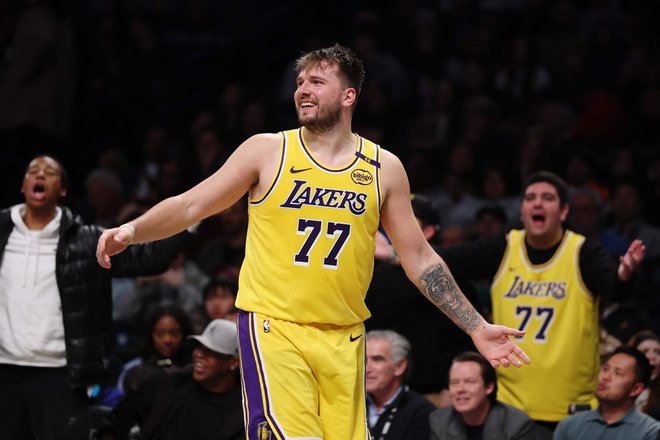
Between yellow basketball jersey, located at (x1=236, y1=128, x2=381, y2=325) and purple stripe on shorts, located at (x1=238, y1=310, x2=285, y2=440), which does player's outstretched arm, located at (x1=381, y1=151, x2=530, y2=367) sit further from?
purple stripe on shorts, located at (x1=238, y1=310, x2=285, y2=440)

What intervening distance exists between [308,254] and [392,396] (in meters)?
2.65

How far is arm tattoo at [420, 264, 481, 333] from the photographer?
4910mm

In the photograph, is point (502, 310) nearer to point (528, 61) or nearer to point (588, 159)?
point (588, 159)

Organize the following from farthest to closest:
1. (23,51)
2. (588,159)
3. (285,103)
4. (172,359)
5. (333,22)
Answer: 1. (333,22)
2. (285,103)
3. (23,51)
4. (588,159)
5. (172,359)

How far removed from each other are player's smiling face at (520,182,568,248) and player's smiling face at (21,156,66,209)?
2.79 m

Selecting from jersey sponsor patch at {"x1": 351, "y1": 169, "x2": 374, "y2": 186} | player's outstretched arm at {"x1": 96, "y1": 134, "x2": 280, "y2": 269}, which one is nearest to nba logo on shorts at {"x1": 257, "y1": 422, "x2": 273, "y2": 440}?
player's outstretched arm at {"x1": 96, "y1": 134, "x2": 280, "y2": 269}

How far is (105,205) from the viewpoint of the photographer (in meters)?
10.6

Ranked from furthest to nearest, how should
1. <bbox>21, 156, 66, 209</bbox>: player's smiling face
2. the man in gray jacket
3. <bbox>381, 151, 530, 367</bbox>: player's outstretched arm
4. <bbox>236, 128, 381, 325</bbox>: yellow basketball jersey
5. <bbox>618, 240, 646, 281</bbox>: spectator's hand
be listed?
<bbox>21, 156, 66, 209</bbox>: player's smiling face, the man in gray jacket, <bbox>618, 240, 646, 281</bbox>: spectator's hand, <bbox>381, 151, 530, 367</bbox>: player's outstretched arm, <bbox>236, 128, 381, 325</bbox>: yellow basketball jersey

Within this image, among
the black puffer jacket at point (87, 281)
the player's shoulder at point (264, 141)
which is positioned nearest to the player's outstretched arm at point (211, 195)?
the player's shoulder at point (264, 141)

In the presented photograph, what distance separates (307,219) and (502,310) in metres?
2.64

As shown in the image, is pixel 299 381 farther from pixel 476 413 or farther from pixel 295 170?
pixel 476 413

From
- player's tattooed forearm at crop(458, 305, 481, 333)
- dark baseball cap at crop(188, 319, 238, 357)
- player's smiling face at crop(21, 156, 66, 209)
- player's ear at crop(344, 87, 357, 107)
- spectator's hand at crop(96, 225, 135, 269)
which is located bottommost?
dark baseball cap at crop(188, 319, 238, 357)

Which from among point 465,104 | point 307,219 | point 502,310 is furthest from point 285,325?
point 465,104

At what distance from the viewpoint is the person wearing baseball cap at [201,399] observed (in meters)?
7.02
